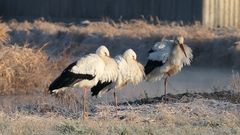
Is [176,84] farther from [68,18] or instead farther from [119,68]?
[68,18]

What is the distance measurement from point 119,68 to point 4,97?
17.1 feet

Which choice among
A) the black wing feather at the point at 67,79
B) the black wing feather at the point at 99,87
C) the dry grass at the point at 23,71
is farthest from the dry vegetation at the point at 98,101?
the black wing feather at the point at 67,79

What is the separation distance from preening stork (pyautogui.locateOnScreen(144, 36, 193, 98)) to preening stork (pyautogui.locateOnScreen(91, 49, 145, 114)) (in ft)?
4.56

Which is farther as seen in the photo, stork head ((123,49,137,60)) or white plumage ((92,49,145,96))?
stork head ((123,49,137,60))

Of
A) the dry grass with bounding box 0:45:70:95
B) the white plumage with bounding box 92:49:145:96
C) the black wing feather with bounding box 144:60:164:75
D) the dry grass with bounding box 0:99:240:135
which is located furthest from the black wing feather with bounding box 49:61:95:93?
the dry grass with bounding box 0:45:70:95

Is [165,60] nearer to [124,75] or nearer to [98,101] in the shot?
[98,101]

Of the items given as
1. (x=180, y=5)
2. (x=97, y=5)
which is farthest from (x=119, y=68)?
(x=97, y=5)

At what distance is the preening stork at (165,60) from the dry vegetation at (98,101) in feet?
2.62

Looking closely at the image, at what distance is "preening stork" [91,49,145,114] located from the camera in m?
15.3

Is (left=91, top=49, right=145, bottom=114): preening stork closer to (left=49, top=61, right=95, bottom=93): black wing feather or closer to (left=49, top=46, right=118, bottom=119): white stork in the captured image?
(left=49, top=46, right=118, bottom=119): white stork

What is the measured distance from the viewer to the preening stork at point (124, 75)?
1534cm

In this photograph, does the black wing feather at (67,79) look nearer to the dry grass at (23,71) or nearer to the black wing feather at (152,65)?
the black wing feather at (152,65)

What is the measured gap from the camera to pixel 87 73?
14664 millimetres

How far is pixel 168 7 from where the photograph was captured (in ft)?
115
